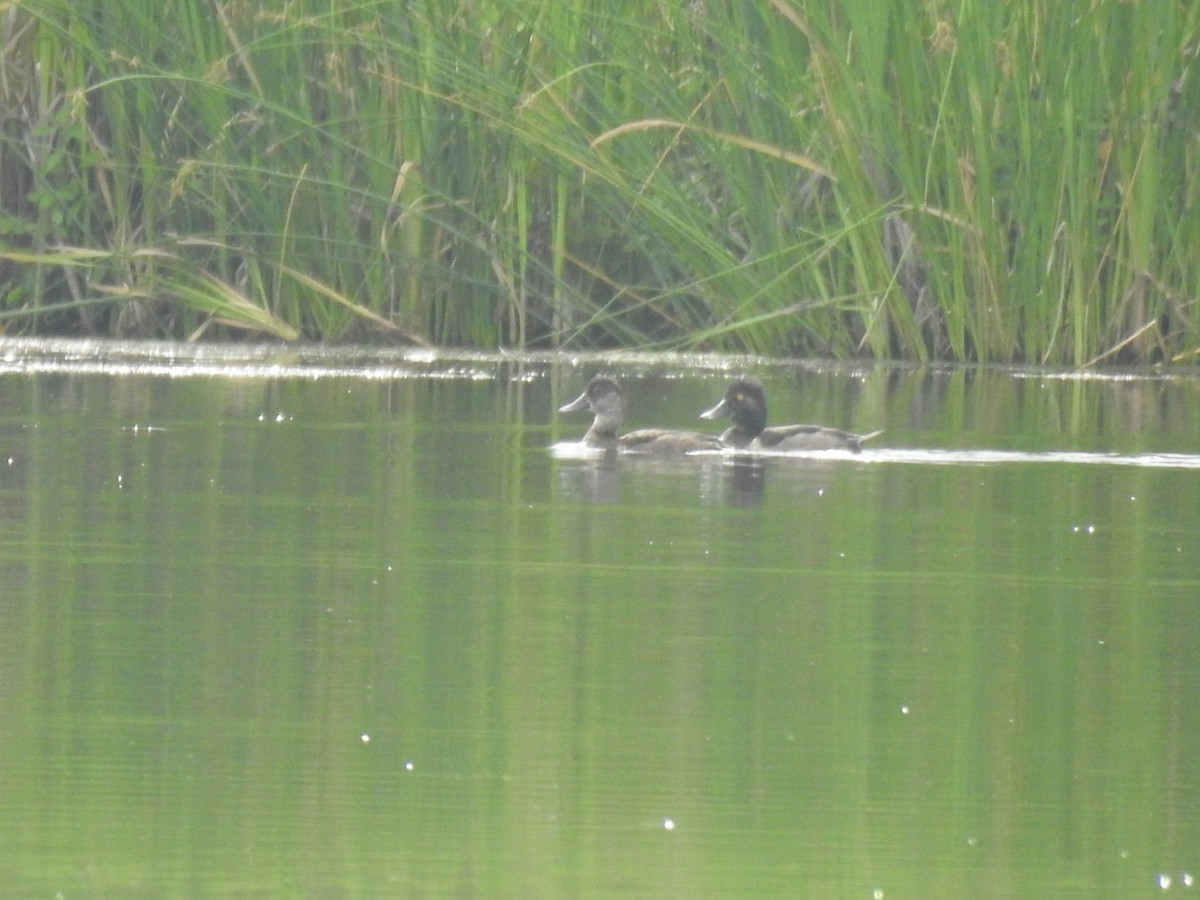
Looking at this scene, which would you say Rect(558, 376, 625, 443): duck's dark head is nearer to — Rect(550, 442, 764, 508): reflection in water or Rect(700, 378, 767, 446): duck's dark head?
Rect(550, 442, 764, 508): reflection in water

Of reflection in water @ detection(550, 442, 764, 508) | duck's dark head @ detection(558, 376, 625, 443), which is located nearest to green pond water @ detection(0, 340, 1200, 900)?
reflection in water @ detection(550, 442, 764, 508)

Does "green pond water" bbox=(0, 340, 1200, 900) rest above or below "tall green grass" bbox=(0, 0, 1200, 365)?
below

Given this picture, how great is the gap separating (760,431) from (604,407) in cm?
65

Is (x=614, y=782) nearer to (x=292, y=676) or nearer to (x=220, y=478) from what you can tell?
(x=292, y=676)

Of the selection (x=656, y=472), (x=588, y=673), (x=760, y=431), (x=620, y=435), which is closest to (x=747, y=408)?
(x=760, y=431)

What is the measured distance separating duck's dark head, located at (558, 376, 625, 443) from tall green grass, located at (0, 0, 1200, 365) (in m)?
2.41

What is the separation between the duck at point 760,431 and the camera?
10.9 meters

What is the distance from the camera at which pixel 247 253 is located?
15328 millimetres

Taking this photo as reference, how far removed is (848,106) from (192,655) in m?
9.00

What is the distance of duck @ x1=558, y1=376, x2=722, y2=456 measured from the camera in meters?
11.3

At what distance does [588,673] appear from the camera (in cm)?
564

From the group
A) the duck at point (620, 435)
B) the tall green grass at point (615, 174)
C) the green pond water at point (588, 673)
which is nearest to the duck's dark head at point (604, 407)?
the duck at point (620, 435)

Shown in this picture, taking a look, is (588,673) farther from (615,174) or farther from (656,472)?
(615,174)

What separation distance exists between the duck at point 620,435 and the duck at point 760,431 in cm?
11
